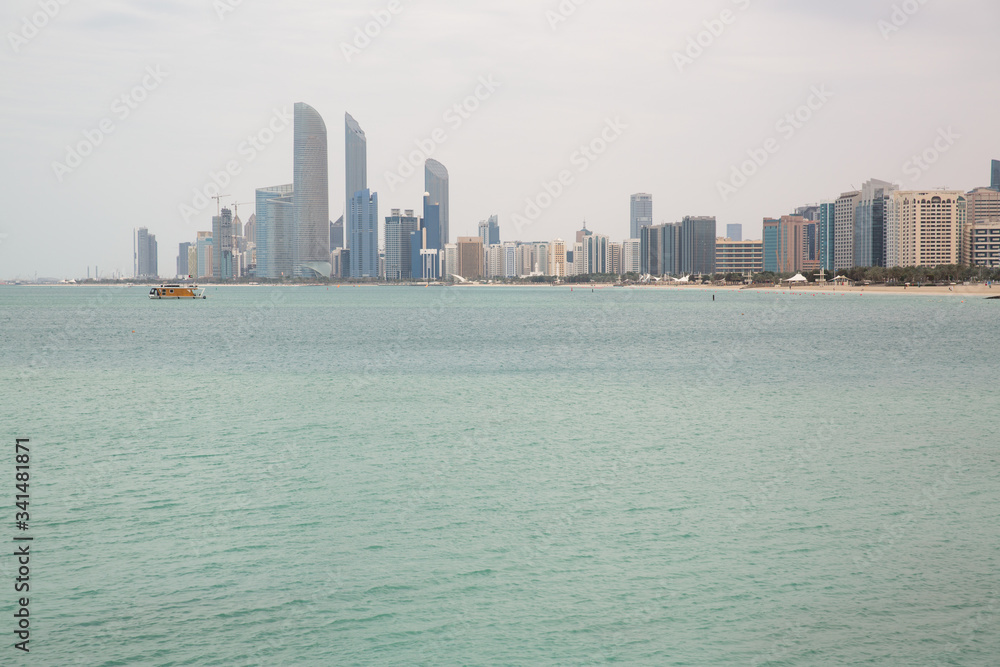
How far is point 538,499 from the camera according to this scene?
19375 millimetres

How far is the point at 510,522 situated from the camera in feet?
57.9

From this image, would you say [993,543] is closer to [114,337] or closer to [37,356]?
[37,356]

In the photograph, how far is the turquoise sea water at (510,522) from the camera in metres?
12.3

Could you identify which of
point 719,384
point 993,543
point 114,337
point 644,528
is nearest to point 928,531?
point 993,543

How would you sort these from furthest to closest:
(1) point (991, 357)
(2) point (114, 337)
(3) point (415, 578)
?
(2) point (114, 337) → (1) point (991, 357) → (3) point (415, 578)

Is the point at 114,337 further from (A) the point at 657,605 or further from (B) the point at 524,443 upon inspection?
(A) the point at 657,605

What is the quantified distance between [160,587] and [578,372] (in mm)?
33732

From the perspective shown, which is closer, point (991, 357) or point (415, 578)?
point (415, 578)

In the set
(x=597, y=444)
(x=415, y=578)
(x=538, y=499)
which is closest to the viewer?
(x=415, y=578)

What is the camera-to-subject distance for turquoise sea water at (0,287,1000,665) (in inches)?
483

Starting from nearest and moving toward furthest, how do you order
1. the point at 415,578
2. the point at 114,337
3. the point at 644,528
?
the point at 415,578 < the point at 644,528 < the point at 114,337

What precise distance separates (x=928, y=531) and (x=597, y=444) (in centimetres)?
1039

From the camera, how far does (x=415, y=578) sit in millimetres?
14453

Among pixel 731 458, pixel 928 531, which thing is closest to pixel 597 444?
pixel 731 458
